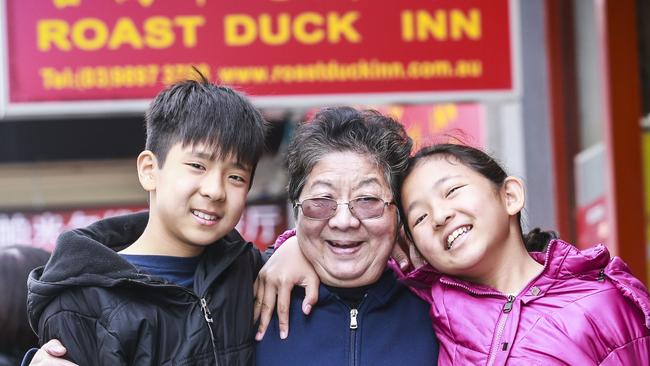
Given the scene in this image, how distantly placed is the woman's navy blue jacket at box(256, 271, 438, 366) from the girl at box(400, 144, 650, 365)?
0.06 metres

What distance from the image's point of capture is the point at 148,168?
9.02 ft

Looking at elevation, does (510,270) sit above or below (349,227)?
below

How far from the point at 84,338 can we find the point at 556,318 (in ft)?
3.74

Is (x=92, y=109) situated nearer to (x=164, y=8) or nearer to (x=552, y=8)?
(x=164, y=8)

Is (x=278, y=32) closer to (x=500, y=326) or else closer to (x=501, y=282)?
(x=501, y=282)

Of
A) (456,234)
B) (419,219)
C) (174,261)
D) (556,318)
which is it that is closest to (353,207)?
(419,219)

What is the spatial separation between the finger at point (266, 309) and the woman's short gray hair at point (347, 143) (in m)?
0.26

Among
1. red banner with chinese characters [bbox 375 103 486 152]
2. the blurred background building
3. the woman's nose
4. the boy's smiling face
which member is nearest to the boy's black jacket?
the boy's smiling face

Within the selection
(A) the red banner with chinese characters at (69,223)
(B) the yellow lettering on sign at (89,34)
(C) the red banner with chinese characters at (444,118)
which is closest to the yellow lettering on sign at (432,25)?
(C) the red banner with chinese characters at (444,118)

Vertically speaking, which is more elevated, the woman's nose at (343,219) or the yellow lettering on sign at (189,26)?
the yellow lettering on sign at (189,26)

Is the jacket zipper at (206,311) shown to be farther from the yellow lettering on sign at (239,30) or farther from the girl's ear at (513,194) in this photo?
the yellow lettering on sign at (239,30)

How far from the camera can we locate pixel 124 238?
284 cm

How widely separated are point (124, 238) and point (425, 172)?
2.77 feet

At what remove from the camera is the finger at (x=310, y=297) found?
278 cm
